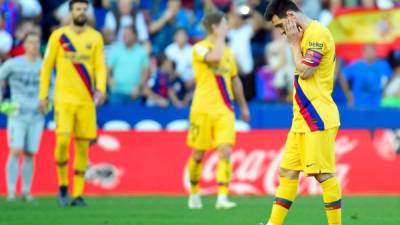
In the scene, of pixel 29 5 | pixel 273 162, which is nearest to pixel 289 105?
pixel 273 162

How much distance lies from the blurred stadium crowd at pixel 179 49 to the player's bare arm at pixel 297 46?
9.38 meters

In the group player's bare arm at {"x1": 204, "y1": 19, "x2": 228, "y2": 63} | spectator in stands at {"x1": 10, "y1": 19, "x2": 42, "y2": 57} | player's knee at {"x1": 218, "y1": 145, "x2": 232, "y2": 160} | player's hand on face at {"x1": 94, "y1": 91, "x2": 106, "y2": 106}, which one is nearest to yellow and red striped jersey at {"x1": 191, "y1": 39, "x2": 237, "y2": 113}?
player's bare arm at {"x1": 204, "y1": 19, "x2": 228, "y2": 63}

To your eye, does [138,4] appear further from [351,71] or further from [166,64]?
[351,71]

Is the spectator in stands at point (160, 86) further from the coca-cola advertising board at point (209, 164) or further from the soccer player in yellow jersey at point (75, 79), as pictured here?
the soccer player in yellow jersey at point (75, 79)

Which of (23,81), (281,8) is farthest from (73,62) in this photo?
(281,8)

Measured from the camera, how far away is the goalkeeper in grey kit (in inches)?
663

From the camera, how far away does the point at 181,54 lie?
21.6 m

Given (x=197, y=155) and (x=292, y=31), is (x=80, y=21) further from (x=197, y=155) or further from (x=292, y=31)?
(x=292, y=31)

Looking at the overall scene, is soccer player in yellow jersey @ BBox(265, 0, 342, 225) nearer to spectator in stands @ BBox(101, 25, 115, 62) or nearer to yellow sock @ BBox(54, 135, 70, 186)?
yellow sock @ BBox(54, 135, 70, 186)

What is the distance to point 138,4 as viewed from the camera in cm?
2258

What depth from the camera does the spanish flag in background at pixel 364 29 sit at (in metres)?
22.8

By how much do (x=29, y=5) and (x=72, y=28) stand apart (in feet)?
17.1

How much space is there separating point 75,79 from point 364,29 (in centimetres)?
922

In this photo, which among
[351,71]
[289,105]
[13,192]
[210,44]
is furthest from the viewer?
[351,71]
